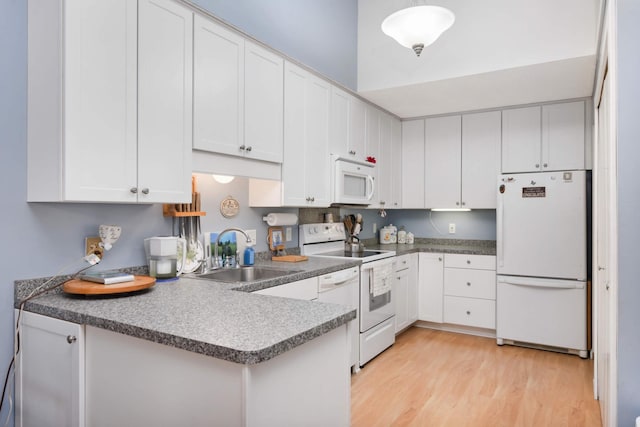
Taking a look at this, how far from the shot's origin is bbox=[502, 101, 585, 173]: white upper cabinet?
387 centimetres

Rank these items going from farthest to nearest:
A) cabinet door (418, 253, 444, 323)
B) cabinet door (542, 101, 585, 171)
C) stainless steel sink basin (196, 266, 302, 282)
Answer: cabinet door (418, 253, 444, 323)
cabinet door (542, 101, 585, 171)
stainless steel sink basin (196, 266, 302, 282)

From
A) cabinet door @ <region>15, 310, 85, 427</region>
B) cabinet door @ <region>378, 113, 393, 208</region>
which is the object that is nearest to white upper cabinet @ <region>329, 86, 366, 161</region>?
cabinet door @ <region>378, 113, 393, 208</region>

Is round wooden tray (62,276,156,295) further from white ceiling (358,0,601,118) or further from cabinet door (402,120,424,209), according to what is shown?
cabinet door (402,120,424,209)

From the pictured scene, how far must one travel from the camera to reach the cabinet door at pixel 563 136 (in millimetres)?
3861

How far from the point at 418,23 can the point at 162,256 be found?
1.93 m

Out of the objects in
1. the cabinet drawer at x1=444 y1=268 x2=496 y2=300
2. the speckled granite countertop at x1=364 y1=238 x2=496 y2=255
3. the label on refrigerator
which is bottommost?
the cabinet drawer at x1=444 y1=268 x2=496 y2=300

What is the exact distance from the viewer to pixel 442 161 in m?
4.55

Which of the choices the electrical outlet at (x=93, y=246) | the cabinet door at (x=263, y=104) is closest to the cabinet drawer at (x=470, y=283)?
the cabinet door at (x=263, y=104)

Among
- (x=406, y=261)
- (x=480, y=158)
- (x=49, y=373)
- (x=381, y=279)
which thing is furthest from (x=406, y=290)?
(x=49, y=373)

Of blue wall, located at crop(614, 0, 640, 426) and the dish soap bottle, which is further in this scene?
the dish soap bottle

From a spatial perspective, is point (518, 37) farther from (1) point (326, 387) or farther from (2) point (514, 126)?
(1) point (326, 387)

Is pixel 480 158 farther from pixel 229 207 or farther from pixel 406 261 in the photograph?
pixel 229 207

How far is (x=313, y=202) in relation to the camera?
3.16m

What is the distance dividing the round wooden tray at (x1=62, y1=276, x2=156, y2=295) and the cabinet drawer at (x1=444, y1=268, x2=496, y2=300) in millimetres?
3177
